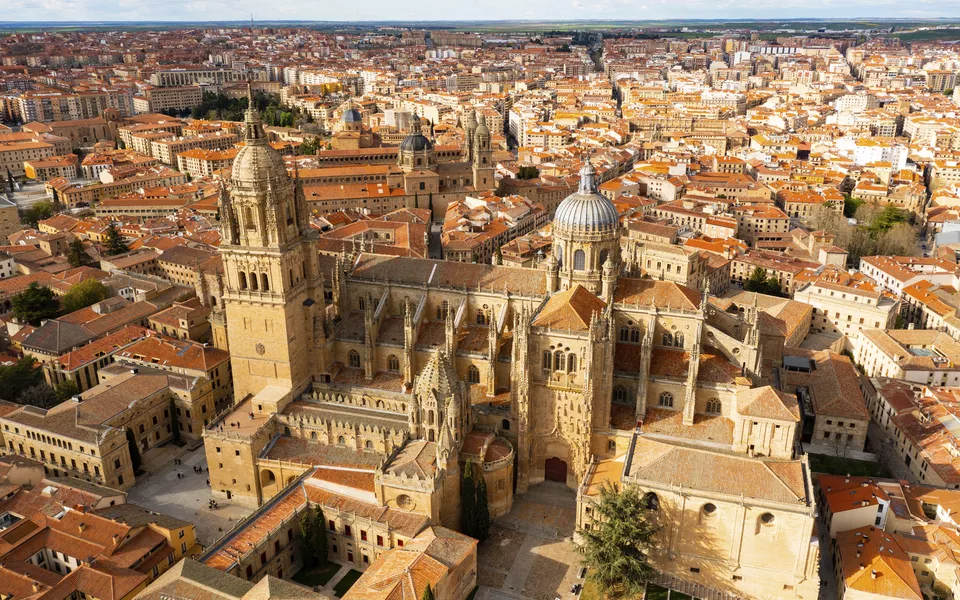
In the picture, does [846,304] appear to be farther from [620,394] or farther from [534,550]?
[534,550]

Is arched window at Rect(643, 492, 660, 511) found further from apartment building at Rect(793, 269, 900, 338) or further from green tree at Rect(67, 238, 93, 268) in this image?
green tree at Rect(67, 238, 93, 268)

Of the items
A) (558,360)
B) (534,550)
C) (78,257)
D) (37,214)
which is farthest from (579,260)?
(37,214)

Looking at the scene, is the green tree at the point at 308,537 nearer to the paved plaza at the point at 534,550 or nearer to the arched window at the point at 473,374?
the paved plaza at the point at 534,550

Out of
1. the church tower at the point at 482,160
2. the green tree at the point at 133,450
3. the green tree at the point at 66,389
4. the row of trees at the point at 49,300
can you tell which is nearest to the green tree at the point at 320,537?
the green tree at the point at 133,450

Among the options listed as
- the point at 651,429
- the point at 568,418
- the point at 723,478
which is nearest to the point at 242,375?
the point at 568,418

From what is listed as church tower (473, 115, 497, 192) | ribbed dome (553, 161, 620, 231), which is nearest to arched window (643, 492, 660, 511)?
ribbed dome (553, 161, 620, 231)
